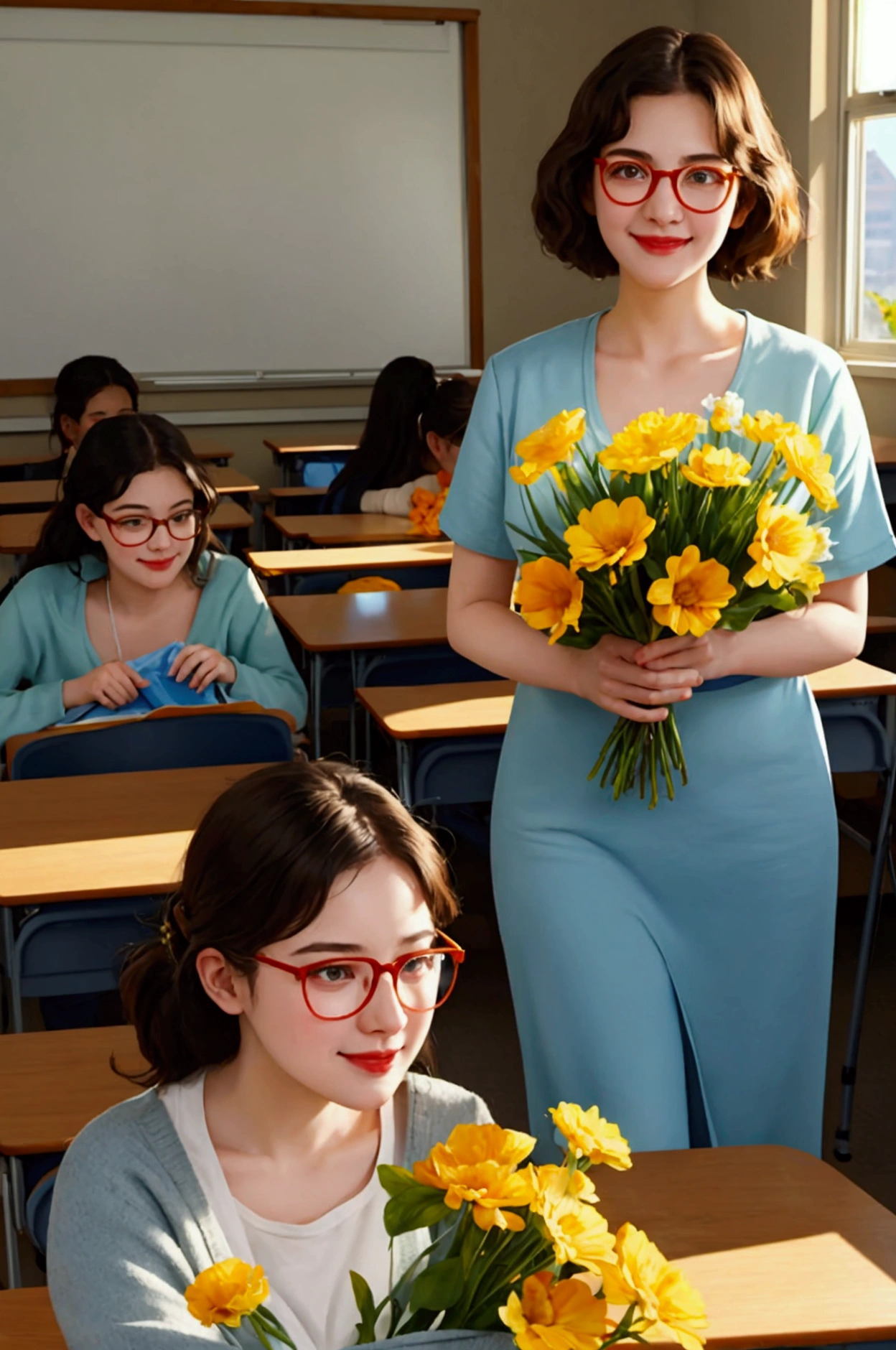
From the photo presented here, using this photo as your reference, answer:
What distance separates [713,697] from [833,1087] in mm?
1661

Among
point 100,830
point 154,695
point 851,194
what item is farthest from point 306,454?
point 100,830

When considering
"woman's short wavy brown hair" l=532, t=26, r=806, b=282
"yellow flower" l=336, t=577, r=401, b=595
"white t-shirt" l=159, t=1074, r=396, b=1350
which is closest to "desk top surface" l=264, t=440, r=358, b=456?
"yellow flower" l=336, t=577, r=401, b=595

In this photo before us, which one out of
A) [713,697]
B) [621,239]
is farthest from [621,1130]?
[621,239]

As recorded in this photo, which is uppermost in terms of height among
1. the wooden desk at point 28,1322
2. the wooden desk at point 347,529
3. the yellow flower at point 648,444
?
the yellow flower at point 648,444

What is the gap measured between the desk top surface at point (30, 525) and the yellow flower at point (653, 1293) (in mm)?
4064

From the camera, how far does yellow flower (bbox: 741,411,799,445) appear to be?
1486 millimetres

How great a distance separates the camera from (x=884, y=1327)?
3.71 feet

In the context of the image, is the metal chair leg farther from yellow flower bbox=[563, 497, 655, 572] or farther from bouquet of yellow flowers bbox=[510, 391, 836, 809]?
yellow flower bbox=[563, 497, 655, 572]

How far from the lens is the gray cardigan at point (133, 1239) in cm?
107

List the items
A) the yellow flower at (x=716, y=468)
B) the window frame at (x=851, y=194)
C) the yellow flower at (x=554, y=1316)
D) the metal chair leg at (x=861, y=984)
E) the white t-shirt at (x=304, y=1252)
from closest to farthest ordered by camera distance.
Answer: the yellow flower at (x=554, y=1316)
the white t-shirt at (x=304, y=1252)
the yellow flower at (x=716, y=468)
the metal chair leg at (x=861, y=984)
the window frame at (x=851, y=194)

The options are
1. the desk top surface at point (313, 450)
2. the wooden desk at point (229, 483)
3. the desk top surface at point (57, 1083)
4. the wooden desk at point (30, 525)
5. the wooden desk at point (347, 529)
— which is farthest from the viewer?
the desk top surface at point (313, 450)

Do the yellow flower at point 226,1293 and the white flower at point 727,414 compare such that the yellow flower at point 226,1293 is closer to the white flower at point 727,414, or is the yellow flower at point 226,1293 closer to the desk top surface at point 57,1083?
the desk top surface at point 57,1083

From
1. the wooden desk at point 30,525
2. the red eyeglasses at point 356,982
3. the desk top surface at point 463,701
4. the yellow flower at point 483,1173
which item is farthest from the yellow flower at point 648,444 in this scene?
the wooden desk at point 30,525

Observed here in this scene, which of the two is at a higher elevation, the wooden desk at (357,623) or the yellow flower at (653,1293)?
the wooden desk at (357,623)
